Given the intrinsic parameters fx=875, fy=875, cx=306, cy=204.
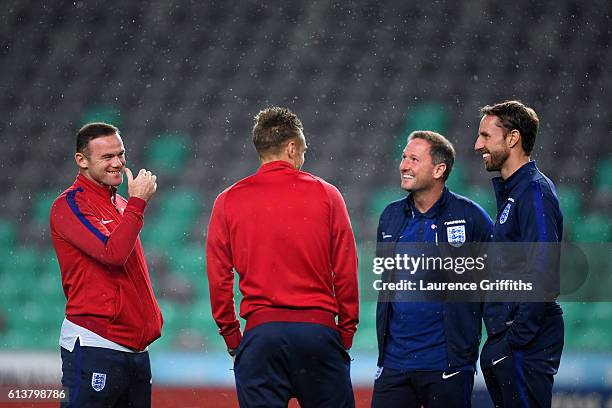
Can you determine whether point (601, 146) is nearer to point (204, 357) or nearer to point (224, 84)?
point (224, 84)

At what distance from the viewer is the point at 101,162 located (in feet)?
8.18

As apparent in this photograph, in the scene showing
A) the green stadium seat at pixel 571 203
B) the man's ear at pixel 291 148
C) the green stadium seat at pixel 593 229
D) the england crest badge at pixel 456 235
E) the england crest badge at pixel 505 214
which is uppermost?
the green stadium seat at pixel 571 203

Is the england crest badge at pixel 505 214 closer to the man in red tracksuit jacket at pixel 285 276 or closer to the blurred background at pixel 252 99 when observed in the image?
the man in red tracksuit jacket at pixel 285 276

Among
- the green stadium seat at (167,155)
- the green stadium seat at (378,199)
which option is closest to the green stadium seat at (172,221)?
the green stadium seat at (167,155)

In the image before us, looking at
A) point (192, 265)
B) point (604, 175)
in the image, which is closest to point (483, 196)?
point (604, 175)

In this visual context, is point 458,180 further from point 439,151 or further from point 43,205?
point 439,151

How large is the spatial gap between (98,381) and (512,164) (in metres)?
1.29

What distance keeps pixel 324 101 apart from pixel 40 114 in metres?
1.98

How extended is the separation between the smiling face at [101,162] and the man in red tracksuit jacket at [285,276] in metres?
0.42

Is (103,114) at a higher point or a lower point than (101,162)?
higher

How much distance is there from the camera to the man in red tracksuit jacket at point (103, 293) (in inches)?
92.8

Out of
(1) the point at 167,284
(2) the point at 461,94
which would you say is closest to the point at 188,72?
(1) the point at 167,284

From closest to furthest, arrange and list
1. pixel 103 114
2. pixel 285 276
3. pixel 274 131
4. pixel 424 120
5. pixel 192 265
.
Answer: pixel 285 276 → pixel 274 131 → pixel 192 265 → pixel 424 120 → pixel 103 114

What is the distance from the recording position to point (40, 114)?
6082mm
